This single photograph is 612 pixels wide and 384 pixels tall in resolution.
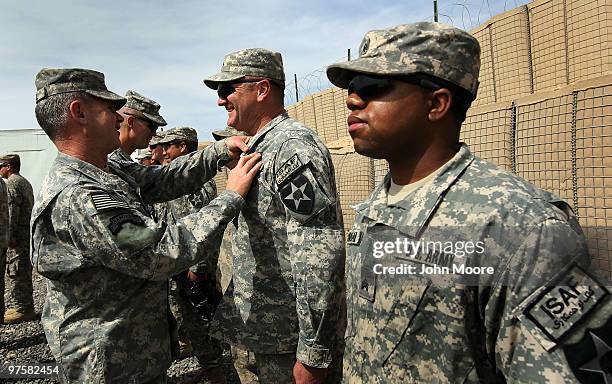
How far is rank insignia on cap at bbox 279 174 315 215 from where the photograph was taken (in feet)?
6.15

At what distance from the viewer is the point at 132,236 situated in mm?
1823

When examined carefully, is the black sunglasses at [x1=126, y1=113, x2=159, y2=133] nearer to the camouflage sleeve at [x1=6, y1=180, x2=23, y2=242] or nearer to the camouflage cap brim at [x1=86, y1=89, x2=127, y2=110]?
the camouflage cap brim at [x1=86, y1=89, x2=127, y2=110]

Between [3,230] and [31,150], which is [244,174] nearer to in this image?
[3,230]

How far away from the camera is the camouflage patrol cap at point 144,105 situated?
3.93 meters

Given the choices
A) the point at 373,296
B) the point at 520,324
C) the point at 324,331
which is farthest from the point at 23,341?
the point at 520,324

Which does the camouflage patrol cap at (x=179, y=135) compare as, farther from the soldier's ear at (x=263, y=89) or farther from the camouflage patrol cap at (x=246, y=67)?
the soldier's ear at (x=263, y=89)

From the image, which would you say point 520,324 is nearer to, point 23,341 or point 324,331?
point 324,331

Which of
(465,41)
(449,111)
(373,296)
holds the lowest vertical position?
(373,296)

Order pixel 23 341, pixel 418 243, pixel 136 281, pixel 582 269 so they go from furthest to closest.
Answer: pixel 23 341 < pixel 136 281 < pixel 418 243 < pixel 582 269

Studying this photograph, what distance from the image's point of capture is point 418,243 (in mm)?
1185

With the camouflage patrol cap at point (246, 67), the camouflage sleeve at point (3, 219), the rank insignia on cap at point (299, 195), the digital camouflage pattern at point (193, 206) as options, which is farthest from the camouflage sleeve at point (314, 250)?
the camouflage sleeve at point (3, 219)

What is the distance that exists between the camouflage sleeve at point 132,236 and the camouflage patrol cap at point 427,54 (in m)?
1.06

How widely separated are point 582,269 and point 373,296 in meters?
0.54

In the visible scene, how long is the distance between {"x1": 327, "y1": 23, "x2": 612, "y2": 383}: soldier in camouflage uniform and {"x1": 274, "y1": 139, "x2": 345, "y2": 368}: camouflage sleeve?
39 centimetres
